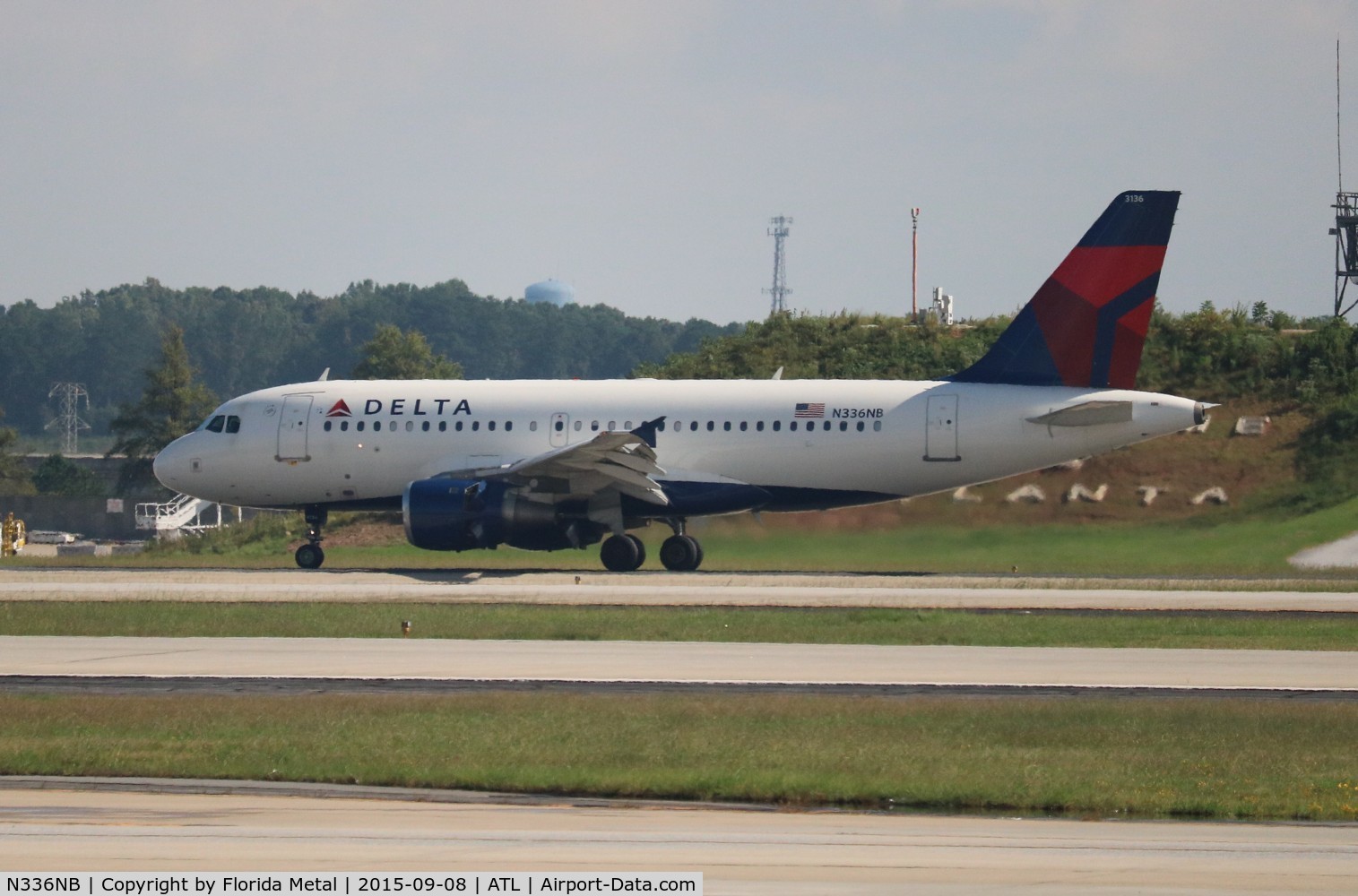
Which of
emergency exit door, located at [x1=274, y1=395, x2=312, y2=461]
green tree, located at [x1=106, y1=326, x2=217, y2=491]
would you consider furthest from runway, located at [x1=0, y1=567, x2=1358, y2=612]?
green tree, located at [x1=106, y1=326, x2=217, y2=491]

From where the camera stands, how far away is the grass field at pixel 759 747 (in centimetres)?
1277

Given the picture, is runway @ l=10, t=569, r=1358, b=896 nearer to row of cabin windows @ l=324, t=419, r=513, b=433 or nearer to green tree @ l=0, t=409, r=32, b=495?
row of cabin windows @ l=324, t=419, r=513, b=433

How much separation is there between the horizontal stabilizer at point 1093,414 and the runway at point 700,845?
68.3 feet

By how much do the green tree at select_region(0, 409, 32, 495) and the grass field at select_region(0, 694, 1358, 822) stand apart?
3133 inches

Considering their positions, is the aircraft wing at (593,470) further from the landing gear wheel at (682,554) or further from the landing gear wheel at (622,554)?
the landing gear wheel at (682,554)

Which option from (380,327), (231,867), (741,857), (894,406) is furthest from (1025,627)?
(380,327)

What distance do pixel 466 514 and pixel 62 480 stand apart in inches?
2622

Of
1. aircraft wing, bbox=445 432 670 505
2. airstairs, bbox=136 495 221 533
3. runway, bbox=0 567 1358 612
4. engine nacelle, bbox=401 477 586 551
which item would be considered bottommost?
airstairs, bbox=136 495 221 533

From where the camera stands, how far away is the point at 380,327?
334ft

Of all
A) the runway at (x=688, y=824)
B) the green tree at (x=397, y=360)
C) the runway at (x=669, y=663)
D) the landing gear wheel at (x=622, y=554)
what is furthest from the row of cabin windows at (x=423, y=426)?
the green tree at (x=397, y=360)

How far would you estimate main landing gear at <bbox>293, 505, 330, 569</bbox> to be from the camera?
36.0m

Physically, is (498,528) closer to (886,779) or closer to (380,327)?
(886,779)

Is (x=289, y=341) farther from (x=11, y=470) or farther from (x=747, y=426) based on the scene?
(x=747, y=426)

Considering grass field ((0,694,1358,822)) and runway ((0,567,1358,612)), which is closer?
grass field ((0,694,1358,822))
